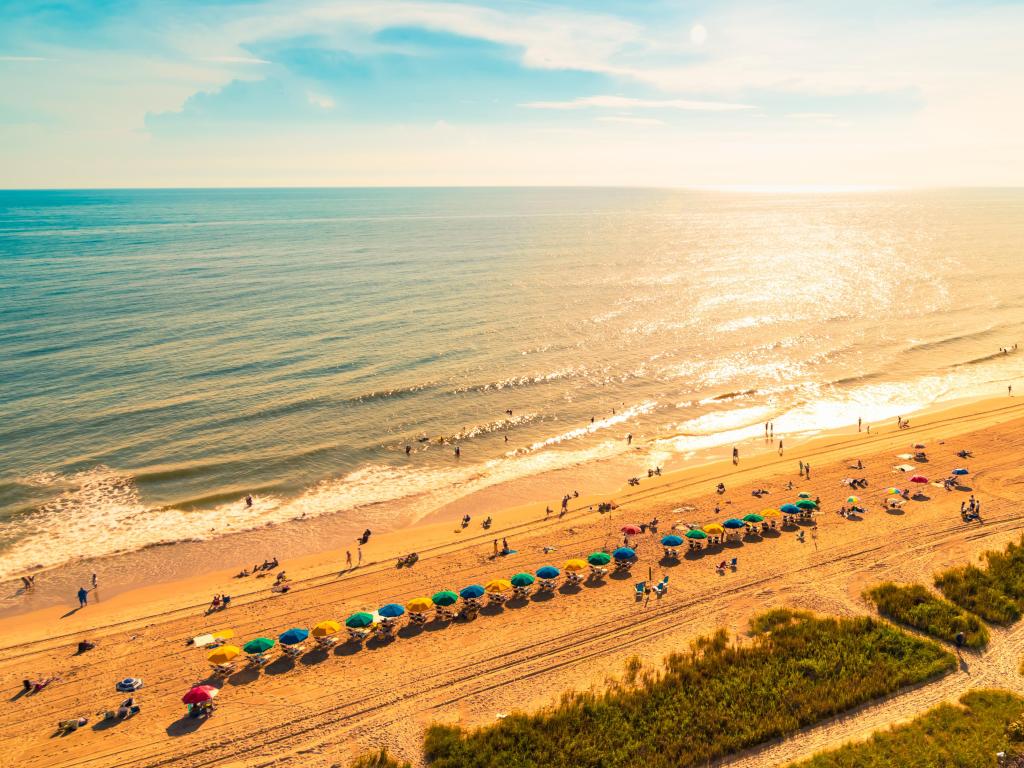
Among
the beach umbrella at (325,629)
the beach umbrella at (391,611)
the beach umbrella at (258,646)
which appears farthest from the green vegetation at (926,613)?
the beach umbrella at (258,646)

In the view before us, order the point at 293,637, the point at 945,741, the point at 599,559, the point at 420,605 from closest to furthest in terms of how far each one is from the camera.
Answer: the point at 945,741 < the point at 293,637 < the point at 420,605 < the point at 599,559

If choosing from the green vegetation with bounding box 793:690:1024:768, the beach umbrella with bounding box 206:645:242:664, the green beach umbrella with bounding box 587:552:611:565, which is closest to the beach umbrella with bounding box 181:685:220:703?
the beach umbrella with bounding box 206:645:242:664

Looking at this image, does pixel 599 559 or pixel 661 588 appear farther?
pixel 599 559

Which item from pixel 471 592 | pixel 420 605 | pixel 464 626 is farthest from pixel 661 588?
pixel 420 605

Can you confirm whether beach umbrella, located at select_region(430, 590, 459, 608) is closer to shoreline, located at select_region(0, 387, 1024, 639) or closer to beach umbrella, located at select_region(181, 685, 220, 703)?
shoreline, located at select_region(0, 387, 1024, 639)

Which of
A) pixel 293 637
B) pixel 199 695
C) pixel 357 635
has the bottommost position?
pixel 357 635

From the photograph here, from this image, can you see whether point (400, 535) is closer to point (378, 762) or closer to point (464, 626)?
point (464, 626)

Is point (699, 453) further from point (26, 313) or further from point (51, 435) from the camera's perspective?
point (26, 313)

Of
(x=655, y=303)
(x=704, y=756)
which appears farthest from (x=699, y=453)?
(x=655, y=303)

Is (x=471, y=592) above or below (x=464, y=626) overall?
above
